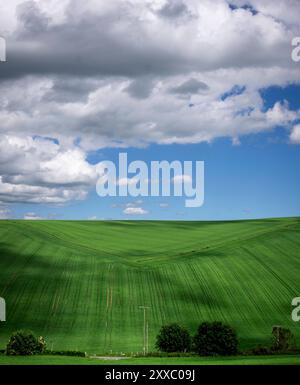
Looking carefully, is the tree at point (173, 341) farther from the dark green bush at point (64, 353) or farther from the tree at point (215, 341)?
the dark green bush at point (64, 353)

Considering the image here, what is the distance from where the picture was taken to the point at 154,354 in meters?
64.0

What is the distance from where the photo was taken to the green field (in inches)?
3135

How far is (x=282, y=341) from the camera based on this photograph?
6981cm

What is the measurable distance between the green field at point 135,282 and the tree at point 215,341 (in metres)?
10.3

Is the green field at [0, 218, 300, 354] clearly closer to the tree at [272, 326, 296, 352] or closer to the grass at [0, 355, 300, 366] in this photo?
the tree at [272, 326, 296, 352]

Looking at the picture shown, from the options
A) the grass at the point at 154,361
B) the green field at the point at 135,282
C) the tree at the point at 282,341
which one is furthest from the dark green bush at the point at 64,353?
the tree at the point at 282,341

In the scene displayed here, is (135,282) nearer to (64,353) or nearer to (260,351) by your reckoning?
(64,353)

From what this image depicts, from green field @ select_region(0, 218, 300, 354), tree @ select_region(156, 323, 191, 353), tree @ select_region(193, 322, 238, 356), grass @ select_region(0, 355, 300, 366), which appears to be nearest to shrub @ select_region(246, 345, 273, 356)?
tree @ select_region(193, 322, 238, 356)

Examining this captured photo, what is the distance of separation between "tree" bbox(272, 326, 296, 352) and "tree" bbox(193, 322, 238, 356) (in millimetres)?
7678

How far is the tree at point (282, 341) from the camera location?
225 feet

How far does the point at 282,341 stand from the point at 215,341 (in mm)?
11394

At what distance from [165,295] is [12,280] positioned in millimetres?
25307

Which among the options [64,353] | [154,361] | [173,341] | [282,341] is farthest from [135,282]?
[154,361]
